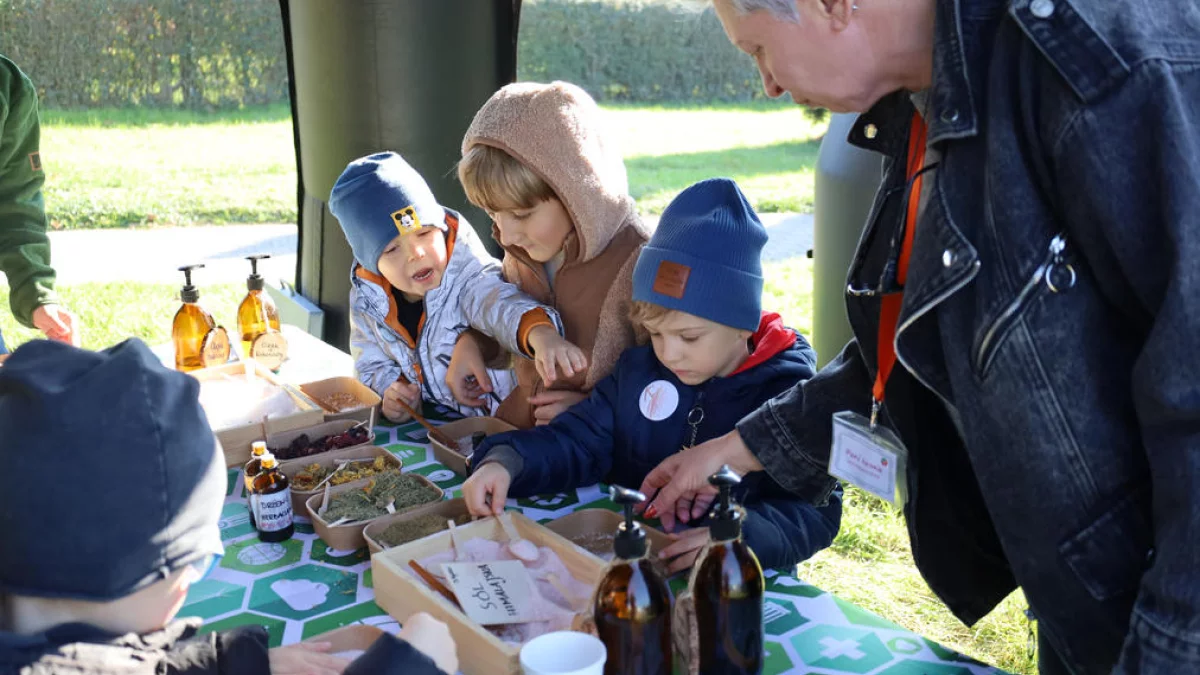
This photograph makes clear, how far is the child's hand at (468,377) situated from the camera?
2.65 meters

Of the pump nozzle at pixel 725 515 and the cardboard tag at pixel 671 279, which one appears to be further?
the cardboard tag at pixel 671 279

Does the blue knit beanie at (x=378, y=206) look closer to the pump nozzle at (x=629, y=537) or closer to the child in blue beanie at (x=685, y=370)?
the child in blue beanie at (x=685, y=370)

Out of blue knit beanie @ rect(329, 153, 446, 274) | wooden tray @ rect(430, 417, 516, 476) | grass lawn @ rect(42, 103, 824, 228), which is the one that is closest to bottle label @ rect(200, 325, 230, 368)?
blue knit beanie @ rect(329, 153, 446, 274)

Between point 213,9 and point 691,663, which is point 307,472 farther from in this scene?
point 213,9

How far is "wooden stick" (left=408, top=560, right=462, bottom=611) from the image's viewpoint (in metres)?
1.55

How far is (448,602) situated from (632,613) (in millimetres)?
366

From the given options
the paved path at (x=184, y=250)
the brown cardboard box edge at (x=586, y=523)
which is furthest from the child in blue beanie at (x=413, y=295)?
the paved path at (x=184, y=250)

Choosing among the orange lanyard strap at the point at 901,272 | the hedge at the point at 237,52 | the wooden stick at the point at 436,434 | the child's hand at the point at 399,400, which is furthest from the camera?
the hedge at the point at 237,52

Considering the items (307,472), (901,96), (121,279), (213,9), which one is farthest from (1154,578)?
(213,9)

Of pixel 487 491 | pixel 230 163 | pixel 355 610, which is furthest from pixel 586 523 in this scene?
pixel 230 163

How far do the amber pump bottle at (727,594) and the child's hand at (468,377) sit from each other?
1.41 m

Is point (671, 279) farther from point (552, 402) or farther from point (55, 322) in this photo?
point (55, 322)

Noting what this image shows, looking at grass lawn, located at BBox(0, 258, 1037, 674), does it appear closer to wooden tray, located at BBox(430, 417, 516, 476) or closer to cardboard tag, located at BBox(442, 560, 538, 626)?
wooden tray, located at BBox(430, 417, 516, 476)

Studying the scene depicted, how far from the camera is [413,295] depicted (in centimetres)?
286
